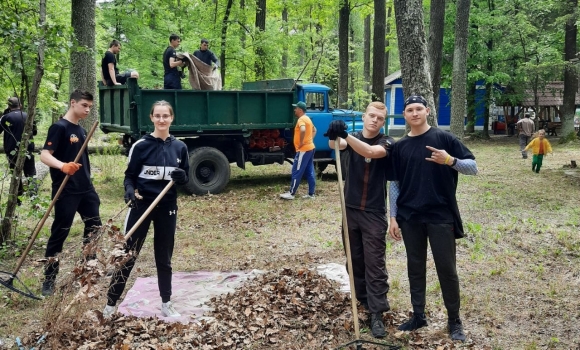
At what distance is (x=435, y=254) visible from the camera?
414 centimetres

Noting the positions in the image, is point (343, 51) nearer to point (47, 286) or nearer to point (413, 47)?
point (413, 47)

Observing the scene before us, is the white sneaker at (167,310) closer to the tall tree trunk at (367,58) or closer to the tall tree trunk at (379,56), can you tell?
the tall tree trunk at (379,56)

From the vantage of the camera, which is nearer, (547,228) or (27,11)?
(27,11)

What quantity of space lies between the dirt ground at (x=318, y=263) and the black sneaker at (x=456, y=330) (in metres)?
0.07

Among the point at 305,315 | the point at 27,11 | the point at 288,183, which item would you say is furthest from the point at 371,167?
the point at 288,183

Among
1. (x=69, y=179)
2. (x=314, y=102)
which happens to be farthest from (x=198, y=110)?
(x=69, y=179)

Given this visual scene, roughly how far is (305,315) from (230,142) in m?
7.44

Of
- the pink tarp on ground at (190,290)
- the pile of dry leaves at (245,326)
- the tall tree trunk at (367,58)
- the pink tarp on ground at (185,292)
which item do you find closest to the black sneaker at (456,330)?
the pile of dry leaves at (245,326)

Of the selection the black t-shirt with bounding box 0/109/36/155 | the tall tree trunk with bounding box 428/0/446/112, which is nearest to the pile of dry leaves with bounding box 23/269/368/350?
the black t-shirt with bounding box 0/109/36/155

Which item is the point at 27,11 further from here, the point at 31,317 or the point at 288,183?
the point at 288,183

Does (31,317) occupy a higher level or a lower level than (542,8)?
lower

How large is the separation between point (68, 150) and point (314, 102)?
7908 millimetres

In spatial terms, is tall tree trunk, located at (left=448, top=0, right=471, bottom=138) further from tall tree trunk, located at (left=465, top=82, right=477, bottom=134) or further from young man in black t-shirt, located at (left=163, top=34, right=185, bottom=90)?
tall tree trunk, located at (left=465, top=82, right=477, bottom=134)

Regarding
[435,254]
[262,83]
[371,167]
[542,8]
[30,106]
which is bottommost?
[435,254]
